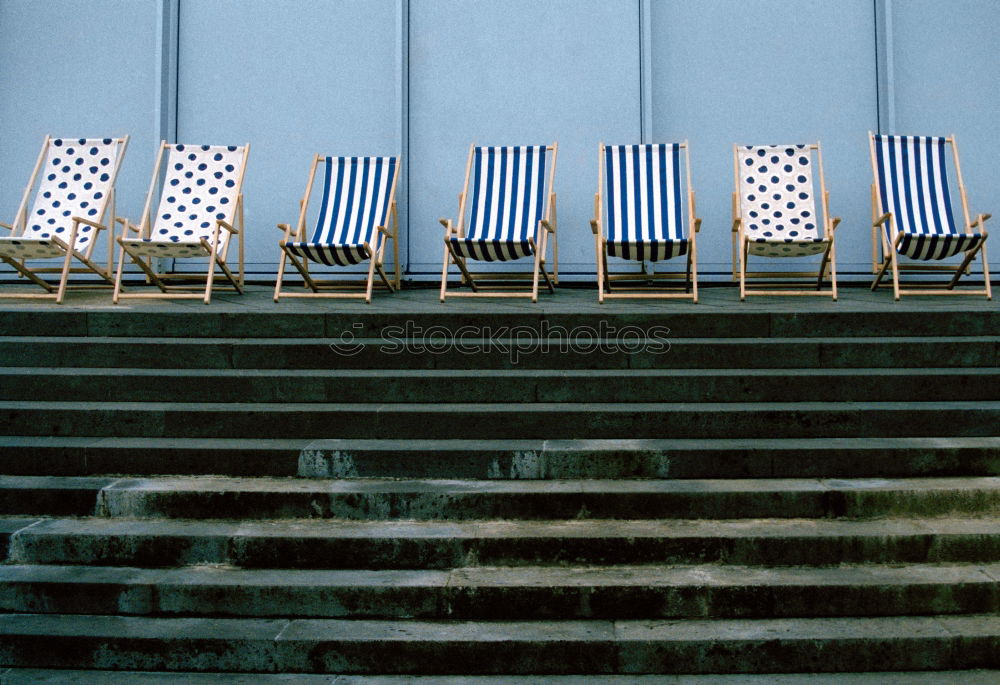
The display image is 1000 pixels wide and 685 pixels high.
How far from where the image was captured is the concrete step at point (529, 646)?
9.39 ft

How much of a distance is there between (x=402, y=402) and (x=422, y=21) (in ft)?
14.5

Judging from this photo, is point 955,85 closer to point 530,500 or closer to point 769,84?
point 769,84

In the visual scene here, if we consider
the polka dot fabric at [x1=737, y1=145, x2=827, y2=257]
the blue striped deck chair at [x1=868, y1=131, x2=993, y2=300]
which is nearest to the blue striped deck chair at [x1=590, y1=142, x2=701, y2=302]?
the polka dot fabric at [x1=737, y1=145, x2=827, y2=257]

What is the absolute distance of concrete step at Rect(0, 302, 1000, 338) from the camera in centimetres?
480

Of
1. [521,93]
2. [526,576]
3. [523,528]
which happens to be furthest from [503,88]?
[526,576]

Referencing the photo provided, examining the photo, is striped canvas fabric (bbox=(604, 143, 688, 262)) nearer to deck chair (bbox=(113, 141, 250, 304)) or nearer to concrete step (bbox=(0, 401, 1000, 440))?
concrete step (bbox=(0, 401, 1000, 440))

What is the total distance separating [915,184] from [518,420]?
4465mm

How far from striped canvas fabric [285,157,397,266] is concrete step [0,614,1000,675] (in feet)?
12.2

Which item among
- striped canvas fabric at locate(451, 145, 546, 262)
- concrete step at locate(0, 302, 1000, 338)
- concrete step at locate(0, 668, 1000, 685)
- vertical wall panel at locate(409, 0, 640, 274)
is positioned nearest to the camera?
concrete step at locate(0, 668, 1000, 685)

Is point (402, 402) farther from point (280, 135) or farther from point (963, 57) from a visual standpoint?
point (963, 57)

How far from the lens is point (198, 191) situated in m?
6.73

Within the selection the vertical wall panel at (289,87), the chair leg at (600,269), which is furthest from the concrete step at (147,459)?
the vertical wall panel at (289,87)

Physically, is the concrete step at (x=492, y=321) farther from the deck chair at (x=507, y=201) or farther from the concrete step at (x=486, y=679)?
the concrete step at (x=486, y=679)

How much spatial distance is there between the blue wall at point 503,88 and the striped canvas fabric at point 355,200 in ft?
2.00
